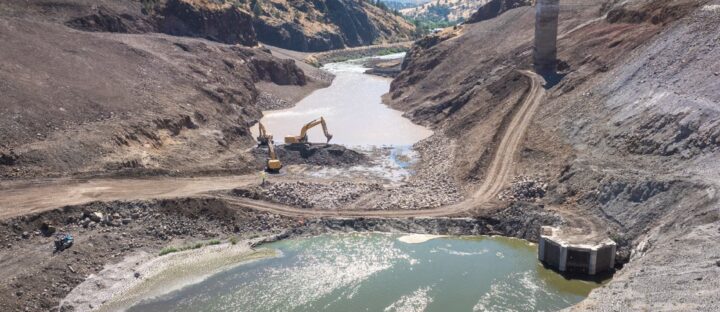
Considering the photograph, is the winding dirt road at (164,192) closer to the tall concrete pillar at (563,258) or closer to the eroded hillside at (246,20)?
the tall concrete pillar at (563,258)

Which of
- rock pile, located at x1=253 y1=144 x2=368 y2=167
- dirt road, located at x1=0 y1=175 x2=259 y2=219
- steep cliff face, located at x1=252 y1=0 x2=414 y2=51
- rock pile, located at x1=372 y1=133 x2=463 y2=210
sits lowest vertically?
rock pile, located at x1=372 y1=133 x2=463 y2=210

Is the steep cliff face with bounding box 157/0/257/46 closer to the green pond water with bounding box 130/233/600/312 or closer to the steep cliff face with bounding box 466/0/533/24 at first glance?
the steep cliff face with bounding box 466/0/533/24

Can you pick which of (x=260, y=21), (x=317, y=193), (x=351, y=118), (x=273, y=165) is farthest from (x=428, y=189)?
(x=260, y=21)

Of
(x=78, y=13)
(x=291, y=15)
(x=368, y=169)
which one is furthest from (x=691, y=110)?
(x=291, y=15)

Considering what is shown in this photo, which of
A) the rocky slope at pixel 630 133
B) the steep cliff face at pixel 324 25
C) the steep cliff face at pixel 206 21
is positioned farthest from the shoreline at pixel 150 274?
the steep cliff face at pixel 324 25

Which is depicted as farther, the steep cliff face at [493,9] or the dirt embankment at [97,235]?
the steep cliff face at [493,9]

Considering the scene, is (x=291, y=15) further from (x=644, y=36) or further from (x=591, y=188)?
(x=591, y=188)

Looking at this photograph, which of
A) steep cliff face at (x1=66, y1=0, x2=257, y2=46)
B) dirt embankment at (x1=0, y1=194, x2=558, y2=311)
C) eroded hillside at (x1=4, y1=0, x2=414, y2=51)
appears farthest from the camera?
steep cliff face at (x1=66, y1=0, x2=257, y2=46)

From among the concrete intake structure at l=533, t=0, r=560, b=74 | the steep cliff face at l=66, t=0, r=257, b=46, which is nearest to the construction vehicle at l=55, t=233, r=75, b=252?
the concrete intake structure at l=533, t=0, r=560, b=74
